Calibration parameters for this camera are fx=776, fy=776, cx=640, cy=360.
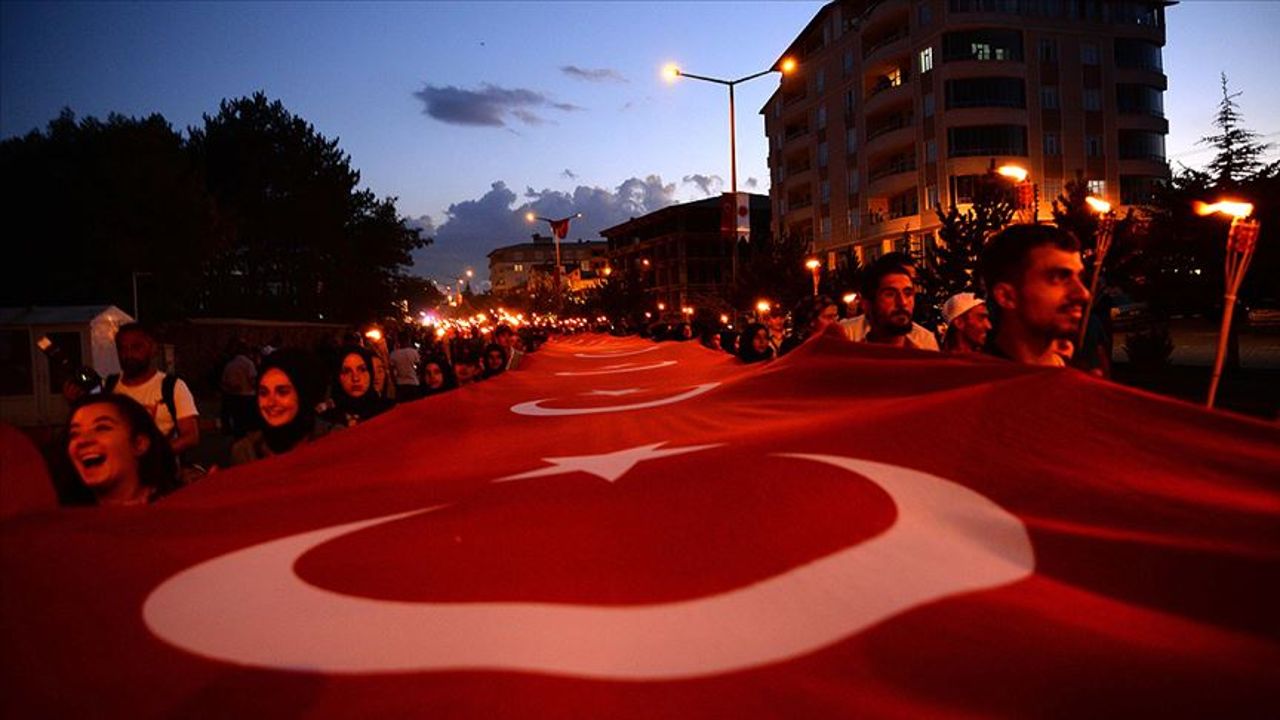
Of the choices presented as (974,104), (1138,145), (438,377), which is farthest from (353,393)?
(1138,145)

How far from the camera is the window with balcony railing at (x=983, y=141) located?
1753 inches

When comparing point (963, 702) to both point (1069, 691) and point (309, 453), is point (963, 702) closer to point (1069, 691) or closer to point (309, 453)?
point (1069, 691)

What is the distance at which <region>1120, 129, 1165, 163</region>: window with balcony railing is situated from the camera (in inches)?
1925

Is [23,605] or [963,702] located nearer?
[963,702]

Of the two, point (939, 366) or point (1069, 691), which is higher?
point (939, 366)

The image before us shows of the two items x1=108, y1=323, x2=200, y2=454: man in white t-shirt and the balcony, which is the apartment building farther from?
x1=108, y1=323, x2=200, y2=454: man in white t-shirt

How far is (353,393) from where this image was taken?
5.76m

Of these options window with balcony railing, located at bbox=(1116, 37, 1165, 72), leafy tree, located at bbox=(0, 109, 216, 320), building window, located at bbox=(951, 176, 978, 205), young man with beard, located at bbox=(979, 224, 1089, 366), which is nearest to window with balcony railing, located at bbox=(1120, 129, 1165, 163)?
window with balcony railing, located at bbox=(1116, 37, 1165, 72)

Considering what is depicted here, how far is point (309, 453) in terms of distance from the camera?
3.60 m

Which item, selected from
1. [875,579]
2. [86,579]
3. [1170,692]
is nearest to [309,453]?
[86,579]

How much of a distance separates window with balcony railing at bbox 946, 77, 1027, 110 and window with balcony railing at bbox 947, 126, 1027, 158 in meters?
1.34

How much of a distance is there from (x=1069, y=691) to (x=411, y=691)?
132cm

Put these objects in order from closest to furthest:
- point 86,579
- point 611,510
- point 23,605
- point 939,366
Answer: point 23,605, point 86,579, point 611,510, point 939,366

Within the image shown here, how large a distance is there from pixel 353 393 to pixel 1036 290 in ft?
15.1
